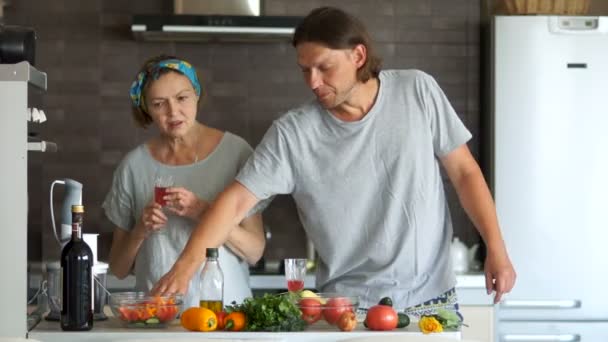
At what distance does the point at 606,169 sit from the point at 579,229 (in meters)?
0.29

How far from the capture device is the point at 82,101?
5160 mm

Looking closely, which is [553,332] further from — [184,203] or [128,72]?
[184,203]

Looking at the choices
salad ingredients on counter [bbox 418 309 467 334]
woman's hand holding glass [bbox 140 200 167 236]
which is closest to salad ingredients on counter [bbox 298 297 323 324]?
salad ingredients on counter [bbox 418 309 467 334]

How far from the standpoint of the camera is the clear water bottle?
8.25 ft

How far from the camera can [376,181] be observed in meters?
2.86

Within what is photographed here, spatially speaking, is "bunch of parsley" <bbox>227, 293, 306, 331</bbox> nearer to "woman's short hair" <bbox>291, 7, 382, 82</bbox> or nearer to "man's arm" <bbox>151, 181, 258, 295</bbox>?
"man's arm" <bbox>151, 181, 258, 295</bbox>

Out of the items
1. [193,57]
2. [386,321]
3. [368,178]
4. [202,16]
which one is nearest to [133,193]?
[368,178]

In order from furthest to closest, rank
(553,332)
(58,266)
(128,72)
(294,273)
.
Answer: (128,72), (553,332), (294,273), (58,266)

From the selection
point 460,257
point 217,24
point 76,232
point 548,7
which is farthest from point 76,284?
point 548,7

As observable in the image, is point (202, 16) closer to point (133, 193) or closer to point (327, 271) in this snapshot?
point (133, 193)

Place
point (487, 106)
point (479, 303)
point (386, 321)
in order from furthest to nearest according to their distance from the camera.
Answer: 1. point (487, 106)
2. point (479, 303)
3. point (386, 321)

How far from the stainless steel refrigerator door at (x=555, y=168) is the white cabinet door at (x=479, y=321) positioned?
17cm

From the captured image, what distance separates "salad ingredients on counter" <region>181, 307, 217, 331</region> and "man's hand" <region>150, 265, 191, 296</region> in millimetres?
214

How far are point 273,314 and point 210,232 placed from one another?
0.44m
